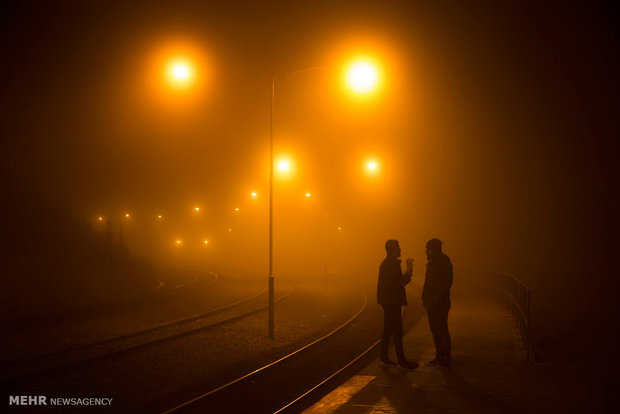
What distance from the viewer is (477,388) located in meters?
8.16

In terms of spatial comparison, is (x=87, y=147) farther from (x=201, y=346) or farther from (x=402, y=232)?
(x=201, y=346)

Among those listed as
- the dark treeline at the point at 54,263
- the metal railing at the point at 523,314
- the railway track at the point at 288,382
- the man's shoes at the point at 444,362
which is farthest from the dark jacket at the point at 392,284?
the dark treeline at the point at 54,263

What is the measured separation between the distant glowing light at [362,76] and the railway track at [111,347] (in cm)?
761

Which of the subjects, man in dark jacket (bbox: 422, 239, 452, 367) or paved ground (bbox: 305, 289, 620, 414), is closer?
paved ground (bbox: 305, 289, 620, 414)

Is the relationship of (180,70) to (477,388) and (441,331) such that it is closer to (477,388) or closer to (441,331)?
(441,331)

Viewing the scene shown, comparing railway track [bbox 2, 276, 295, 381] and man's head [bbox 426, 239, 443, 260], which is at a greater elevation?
man's head [bbox 426, 239, 443, 260]

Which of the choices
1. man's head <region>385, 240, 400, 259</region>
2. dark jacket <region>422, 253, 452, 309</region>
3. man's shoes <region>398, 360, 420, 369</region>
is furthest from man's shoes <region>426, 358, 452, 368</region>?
man's head <region>385, 240, 400, 259</region>

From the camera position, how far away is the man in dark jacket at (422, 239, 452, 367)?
950 centimetres

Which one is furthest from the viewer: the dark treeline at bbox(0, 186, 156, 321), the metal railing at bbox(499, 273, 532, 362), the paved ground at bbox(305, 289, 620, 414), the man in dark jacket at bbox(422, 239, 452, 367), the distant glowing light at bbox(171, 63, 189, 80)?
the dark treeline at bbox(0, 186, 156, 321)

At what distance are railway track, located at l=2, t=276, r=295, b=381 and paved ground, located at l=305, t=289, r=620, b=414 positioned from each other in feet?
19.0

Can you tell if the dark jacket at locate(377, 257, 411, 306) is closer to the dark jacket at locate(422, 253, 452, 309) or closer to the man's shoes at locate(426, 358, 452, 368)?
the dark jacket at locate(422, 253, 452, 309)


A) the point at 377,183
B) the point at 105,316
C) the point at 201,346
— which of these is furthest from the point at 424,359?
the point at 377,183

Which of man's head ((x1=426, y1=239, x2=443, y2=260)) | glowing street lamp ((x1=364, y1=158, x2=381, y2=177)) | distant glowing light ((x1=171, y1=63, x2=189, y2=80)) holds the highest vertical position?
distant glowing light ((x1=171, y1=63, x2=189, y2=80))

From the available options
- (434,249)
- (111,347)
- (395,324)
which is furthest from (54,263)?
(434,249)
